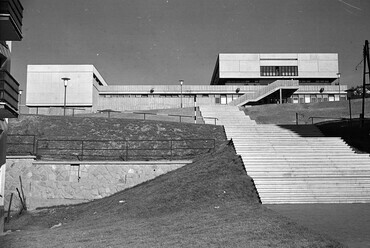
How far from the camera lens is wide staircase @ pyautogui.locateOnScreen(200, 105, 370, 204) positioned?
1526 cm

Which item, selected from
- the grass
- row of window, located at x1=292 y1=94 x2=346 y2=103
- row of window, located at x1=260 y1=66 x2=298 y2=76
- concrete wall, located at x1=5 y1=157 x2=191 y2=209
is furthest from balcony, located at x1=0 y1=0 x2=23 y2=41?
row of window, located at x1=260 y1=66 x2=298 y2=76

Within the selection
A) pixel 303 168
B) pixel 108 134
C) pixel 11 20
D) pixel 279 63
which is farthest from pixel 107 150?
pixel 279 63

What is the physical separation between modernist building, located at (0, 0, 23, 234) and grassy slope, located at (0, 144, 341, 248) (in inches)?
124

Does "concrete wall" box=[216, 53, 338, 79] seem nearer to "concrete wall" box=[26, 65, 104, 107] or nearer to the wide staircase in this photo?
A: "concrete wall" box=[26, 65, 104, 107]

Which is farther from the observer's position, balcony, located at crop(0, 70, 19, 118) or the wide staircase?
the wide staircase

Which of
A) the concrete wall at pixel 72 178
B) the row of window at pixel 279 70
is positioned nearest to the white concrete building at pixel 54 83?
the row of window at pixel 279 70

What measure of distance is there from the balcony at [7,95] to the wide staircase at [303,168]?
927cm

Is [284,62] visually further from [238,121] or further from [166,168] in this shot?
[166,168]

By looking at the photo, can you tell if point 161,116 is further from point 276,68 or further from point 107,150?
point 276,68

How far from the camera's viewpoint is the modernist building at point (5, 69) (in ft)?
44.3

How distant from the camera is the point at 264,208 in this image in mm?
13031

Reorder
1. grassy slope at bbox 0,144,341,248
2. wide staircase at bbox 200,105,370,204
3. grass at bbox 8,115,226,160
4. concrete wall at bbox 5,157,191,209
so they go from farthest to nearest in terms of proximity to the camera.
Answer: grass at bbox 8,115,226,160 < concrete wall at bbox 5,157,191,209 < wide staircase at bbox 200,105,370,204 < grassy slope at bbox 0,144,341,248

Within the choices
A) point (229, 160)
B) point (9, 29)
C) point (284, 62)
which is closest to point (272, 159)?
point (229, 160)

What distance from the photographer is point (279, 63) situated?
285ft
